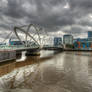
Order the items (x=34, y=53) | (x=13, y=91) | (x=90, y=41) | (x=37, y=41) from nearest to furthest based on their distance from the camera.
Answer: (x=13, y=91), (x=34, y=53), (x=37, y=41), (x=90, y=41)

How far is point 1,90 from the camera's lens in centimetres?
931

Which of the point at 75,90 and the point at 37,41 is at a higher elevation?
the point at 37,41

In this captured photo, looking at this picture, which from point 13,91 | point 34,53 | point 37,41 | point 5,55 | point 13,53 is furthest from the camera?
point 37,41

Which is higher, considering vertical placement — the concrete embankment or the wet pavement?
the concrete embankment

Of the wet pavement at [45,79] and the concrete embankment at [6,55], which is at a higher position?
the concrete embankment at [6,55]

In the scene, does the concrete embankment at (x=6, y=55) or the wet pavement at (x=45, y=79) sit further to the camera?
the concrete embankment at (x=6, y=55)

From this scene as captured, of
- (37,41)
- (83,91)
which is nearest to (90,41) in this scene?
(37,41)

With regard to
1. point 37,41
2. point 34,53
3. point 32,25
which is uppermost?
point 32,25

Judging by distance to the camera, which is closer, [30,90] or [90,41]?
[30,90]

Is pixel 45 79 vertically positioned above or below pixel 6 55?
below

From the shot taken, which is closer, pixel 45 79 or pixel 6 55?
pixel 45 79

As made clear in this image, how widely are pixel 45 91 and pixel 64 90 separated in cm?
→ 219

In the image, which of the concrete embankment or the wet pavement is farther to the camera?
the concrete embankment

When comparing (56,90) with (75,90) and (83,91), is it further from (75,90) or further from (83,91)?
(83,91)
